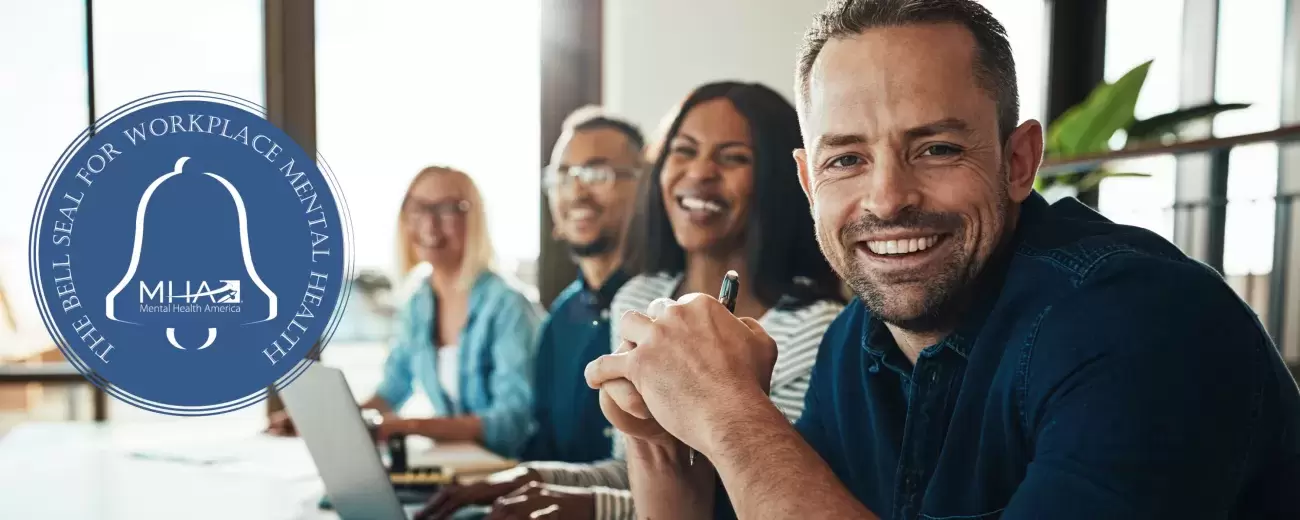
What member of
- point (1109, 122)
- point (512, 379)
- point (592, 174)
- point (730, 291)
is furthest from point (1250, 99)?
point (730, 291)

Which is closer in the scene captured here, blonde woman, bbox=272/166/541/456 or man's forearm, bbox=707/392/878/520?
man's forearm, bbox=707/392/878/520

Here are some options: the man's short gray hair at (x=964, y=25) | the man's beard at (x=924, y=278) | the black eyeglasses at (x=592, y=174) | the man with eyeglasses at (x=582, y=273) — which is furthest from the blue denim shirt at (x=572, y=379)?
the man's short gray hair at (x=964, y=25)

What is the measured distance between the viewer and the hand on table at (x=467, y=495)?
111 centimetres

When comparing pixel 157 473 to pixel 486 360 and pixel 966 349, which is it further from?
pixel 966 349

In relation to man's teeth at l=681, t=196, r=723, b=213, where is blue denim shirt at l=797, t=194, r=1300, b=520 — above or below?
below

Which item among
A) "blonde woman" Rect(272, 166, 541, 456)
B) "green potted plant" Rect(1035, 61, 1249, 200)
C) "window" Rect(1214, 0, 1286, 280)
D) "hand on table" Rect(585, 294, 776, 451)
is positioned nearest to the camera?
"hand on table" Rect(585, 294, 776, 451)

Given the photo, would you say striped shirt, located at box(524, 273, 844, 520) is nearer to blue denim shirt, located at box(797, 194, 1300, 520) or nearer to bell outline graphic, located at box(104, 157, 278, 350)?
blue denim shirt, located at box(797, 194, 1300, 520)

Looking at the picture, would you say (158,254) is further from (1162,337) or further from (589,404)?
(1162,337)

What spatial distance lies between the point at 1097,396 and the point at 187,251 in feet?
3.08

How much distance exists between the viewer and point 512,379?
2131mm

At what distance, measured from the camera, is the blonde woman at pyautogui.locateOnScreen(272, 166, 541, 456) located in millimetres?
2168

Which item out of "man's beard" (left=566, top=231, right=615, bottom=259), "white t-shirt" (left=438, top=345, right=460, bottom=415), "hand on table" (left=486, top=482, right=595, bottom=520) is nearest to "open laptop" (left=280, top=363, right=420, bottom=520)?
"hand on table" (left=486, top=482, right=595, bottom=520)

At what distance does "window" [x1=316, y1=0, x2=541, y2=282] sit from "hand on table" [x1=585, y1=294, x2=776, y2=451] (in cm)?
130

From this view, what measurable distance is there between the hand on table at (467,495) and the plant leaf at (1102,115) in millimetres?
2082
